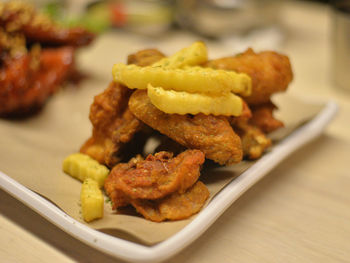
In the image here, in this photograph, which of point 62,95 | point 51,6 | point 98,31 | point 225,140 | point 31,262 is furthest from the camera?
point 51,6

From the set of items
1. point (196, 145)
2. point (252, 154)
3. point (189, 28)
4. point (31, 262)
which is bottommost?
point (189, 28)

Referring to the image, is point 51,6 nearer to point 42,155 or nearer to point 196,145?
point 42,155

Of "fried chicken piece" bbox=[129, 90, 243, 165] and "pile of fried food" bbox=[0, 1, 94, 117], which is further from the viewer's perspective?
"pile of fried food" bbox=[0, 1, 94, 117]

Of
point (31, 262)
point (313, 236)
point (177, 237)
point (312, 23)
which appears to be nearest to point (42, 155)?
point (31, 262)

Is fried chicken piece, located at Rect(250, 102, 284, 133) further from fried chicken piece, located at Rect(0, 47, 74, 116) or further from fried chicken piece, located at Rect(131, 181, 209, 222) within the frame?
fried chicken piece, located at Rect(0, 47, 74, 116)

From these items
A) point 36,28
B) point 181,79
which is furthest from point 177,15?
point 181,79

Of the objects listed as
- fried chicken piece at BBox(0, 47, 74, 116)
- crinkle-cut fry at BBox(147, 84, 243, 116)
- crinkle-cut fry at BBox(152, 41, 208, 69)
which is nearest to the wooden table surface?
crinkle-cut fry at BBox(147, 84, 243, 116)

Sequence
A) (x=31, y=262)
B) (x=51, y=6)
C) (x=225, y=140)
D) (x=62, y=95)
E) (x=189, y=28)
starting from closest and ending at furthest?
(x=31, y=262), (x=225, y=140), (x=62, y=95), (x=51, y=6), (x=189, y=28)
